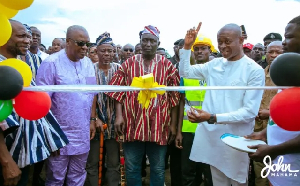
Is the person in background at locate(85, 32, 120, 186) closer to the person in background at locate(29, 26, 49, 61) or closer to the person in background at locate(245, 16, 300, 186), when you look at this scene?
the person in background at locate(29, 26, 49, 61)

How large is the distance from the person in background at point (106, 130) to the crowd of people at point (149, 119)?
0.01m

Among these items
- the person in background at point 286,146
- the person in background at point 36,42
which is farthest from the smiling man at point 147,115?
the person in background at point 36,42

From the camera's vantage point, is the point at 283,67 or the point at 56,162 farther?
the point at 56,162

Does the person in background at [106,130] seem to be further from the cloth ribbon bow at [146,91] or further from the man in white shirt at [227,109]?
the cloth ribbon bow at [146,91]

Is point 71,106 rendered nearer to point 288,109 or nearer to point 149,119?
point 149,119

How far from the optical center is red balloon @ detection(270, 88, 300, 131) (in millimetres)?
1413

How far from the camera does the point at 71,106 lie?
3.06 metres

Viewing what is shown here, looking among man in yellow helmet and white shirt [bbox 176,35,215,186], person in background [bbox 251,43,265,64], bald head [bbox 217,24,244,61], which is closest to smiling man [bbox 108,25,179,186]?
man in yellow helmet and white shirt [bbox 176,35,215,186]

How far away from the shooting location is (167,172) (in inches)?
201

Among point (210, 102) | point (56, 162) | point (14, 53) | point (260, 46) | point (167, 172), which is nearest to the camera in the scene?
point (14, 53)

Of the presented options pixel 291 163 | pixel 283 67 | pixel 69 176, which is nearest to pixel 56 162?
pixel 69 176

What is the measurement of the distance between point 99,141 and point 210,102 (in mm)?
1674

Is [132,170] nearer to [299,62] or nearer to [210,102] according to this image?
[210,102]

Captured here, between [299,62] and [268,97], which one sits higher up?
[299,62]
